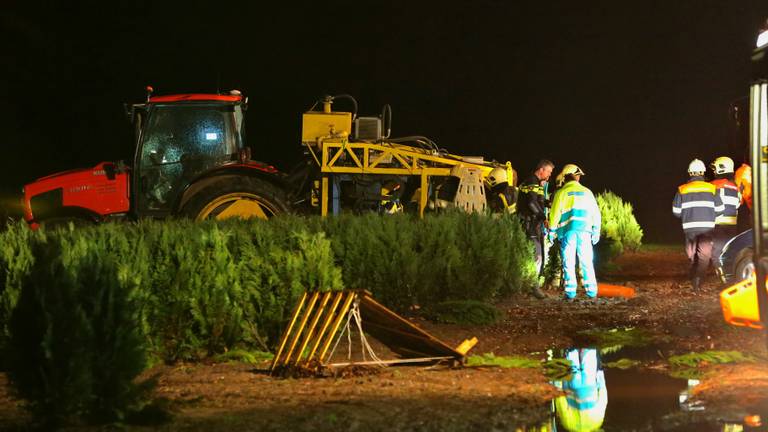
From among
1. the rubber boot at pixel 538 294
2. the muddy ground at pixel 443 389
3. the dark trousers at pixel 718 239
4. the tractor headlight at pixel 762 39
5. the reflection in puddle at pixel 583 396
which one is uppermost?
the tractor headlight at pixel 762 39

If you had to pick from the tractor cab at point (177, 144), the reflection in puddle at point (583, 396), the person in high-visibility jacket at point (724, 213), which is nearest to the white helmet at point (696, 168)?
the person in high-visibility jacket at point (724, 213)

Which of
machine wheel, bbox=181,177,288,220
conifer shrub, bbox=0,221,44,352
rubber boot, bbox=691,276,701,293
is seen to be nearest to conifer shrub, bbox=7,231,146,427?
conifer shrub, bbox=0,221,44,352

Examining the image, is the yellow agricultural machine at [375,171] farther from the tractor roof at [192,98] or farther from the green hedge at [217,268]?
the green hedge at [217,268]

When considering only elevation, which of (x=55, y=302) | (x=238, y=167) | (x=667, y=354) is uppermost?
(x=238, y=167)

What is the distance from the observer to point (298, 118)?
41094 millimetres

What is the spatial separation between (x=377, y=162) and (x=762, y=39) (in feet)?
28.0

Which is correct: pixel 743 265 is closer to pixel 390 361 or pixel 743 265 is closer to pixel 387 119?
pixel 390 361

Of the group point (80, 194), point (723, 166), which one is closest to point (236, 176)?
point (80, 194)

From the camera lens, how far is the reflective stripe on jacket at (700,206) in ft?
51.9

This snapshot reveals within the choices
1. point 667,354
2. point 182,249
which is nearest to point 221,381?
point 182,249

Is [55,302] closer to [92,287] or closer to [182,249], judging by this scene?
[92,287]

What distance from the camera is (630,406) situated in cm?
822

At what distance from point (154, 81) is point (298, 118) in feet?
18.9

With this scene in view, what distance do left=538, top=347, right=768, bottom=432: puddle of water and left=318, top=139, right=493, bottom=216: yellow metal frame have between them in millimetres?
7316
